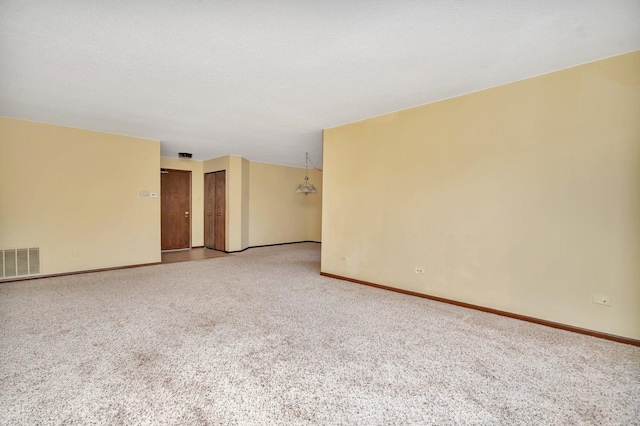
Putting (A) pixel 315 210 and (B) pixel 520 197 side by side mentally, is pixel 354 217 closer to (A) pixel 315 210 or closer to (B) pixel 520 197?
(B) pixel 520 197

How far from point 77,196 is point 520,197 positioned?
720 cm

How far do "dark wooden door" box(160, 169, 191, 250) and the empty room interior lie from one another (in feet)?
7.84

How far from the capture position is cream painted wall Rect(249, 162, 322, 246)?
29.3 feet

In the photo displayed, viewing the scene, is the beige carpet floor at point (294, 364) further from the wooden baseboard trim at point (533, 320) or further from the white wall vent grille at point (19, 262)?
the white wall vent grille at point (19, 262)

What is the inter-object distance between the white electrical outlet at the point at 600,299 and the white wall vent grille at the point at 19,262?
317 inches

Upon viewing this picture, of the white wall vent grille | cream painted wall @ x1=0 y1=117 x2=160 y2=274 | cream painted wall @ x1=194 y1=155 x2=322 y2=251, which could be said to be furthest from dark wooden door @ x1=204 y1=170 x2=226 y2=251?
the white wall vent grille

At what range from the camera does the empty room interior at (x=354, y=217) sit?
2070 millimetres

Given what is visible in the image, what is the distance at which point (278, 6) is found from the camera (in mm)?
2090

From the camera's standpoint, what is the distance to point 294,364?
237cm

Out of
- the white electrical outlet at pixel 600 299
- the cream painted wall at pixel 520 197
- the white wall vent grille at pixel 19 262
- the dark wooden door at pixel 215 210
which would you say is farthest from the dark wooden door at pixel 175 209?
the white electrical outlet at pixel 600 299

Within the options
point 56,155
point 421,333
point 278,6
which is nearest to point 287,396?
point 421,333

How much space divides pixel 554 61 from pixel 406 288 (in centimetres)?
326

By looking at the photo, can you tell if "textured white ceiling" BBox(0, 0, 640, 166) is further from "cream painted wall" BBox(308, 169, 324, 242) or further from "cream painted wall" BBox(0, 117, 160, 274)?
"cream painted wall" BBox(308, 169, 324, 242)

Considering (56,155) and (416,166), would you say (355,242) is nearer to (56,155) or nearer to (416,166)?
(416,166)
